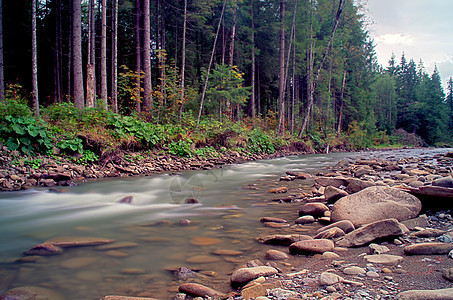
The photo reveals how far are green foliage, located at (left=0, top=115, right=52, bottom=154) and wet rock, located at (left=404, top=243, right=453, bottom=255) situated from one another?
8.50 metres

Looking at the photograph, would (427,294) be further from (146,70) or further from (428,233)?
(146,70)

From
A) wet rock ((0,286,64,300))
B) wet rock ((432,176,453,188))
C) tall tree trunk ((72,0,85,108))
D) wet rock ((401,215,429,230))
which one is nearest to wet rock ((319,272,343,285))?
wet rock ((401,215,429,230))

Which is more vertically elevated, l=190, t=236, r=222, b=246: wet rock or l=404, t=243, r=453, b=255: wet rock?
l=404, t=243, r=453, b=255: wet rock

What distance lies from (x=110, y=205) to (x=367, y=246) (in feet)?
15.5

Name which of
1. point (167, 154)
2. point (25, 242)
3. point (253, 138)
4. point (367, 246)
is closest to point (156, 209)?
point (25, 242)

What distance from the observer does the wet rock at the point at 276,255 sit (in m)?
2.79

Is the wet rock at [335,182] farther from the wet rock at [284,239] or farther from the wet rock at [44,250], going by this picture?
the wet rock at [44,250]

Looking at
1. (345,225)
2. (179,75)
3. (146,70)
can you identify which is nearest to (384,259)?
(345,225)

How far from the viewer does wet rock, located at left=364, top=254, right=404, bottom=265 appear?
217 centimetres

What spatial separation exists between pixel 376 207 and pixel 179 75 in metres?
14.2

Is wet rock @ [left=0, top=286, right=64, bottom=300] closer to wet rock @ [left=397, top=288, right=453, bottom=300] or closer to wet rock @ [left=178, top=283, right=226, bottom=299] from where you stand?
wet rock @ [left=178, top=283, right=226, bottom=299]

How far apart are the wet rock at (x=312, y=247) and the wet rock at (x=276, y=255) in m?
0.14

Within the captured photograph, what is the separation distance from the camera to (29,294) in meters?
2.18

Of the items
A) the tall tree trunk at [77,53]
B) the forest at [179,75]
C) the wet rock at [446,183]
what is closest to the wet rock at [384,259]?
the wet rock at [446,183]
